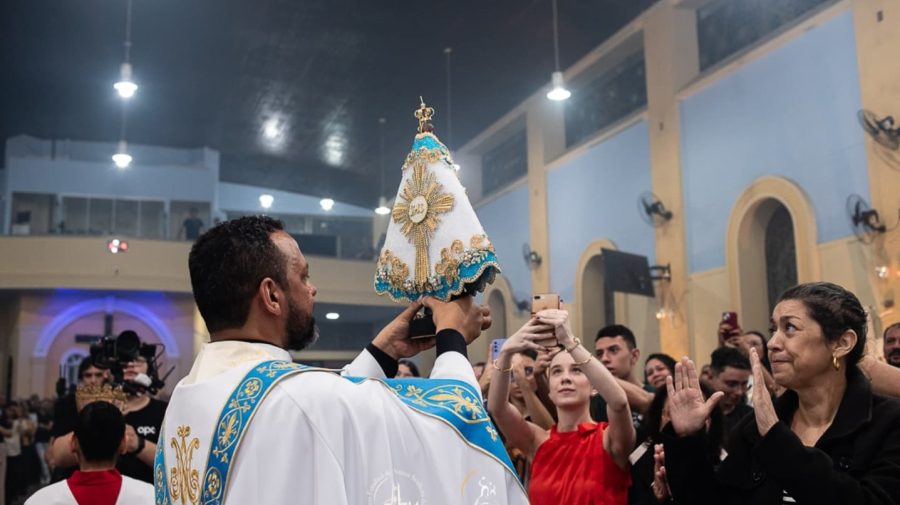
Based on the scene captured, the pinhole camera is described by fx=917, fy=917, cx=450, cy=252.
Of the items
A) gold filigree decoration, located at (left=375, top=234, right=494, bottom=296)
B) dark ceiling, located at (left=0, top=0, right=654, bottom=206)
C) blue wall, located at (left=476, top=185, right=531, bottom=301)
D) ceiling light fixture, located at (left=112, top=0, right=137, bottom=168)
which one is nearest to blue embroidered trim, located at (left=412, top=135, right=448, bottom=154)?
gold filigree decoration, located at (left=375, top=234, right=494, bottom=296)

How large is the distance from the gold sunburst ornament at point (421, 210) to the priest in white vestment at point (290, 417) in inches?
11.0

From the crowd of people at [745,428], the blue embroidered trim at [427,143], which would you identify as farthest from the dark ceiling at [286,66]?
the blue embroidered trim at [427,143]

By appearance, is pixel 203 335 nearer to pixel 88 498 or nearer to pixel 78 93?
pixel 78 93

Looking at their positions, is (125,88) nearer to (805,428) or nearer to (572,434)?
(572,434)

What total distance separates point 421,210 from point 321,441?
822mm

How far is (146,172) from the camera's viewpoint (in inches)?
790

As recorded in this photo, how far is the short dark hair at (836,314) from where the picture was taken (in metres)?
2.59

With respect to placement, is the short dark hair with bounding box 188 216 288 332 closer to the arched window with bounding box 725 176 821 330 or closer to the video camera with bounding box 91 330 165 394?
the video camera with bounding box 91 330 165 394

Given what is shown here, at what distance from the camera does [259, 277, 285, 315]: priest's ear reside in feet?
6.48

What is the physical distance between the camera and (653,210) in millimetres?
11688

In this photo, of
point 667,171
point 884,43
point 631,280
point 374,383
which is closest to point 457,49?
point 667,171

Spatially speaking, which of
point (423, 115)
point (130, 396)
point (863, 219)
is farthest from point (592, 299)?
point (423, 115)

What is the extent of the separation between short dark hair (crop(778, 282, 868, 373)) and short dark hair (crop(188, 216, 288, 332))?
1535 millimetres

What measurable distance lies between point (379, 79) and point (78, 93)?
5.74m
